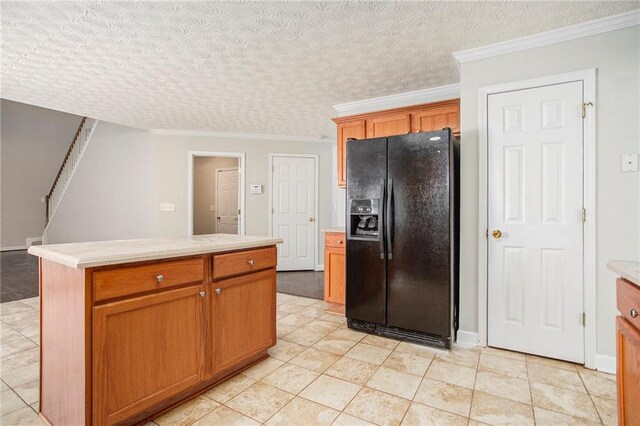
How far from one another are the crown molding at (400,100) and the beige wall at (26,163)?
7.84m

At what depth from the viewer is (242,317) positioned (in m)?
2.08

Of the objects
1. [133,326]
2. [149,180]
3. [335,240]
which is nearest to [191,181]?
[149,180]

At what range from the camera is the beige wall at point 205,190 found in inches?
282

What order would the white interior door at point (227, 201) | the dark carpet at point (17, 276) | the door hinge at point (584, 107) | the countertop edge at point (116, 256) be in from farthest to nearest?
the white interior door at point (227, 201) → the dark carpet at point (17, 276) → the door hinge at point (584, 107) → the countertop edge at point (116, 256)

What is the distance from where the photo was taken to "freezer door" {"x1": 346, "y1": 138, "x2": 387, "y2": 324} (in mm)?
2768

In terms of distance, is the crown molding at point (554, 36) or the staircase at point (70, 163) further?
the staircase at point (70, 163)

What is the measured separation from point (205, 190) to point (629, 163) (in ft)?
22.8

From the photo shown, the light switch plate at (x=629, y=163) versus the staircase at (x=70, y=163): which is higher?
the staircase at (x=70, y=163)

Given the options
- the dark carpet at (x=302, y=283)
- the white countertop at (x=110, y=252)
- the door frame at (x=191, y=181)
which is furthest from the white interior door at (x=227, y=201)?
the white countertop at (x=110, y=252)

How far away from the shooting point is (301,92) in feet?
11.6

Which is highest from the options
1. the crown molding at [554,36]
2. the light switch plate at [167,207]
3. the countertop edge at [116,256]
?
the crown molding at [554,36]

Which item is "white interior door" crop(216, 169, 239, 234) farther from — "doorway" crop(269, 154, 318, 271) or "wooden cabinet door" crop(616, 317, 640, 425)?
"wooden cabinet door" crop(616, 317, 640, 425)

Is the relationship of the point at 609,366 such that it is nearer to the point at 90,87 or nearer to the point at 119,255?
the point at 119,255

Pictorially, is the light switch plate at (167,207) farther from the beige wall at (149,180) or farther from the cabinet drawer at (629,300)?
the cabinet drawer at (629,300)
